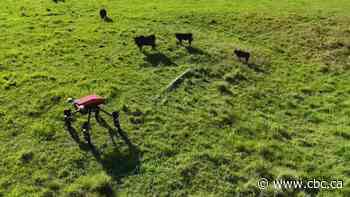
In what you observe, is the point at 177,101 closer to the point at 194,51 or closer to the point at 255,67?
the point at 194,51

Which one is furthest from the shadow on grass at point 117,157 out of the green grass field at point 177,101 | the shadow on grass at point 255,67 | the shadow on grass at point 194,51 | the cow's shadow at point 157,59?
the shadow on grass at point 255,67

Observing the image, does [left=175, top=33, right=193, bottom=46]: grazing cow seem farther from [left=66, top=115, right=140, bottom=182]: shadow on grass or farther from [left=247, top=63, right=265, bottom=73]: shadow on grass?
[left=66, top=115, right=140, bottom=182]: shadow on grass

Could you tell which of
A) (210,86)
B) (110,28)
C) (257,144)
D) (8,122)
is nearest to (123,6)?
(110,28)

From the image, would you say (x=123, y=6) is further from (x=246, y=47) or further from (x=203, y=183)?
(x=203, y=183)

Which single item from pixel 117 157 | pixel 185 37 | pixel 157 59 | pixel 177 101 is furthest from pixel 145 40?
pixel 117 157

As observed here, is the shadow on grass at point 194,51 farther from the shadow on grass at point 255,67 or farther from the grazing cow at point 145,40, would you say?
the shadow on grass at point 255,67
